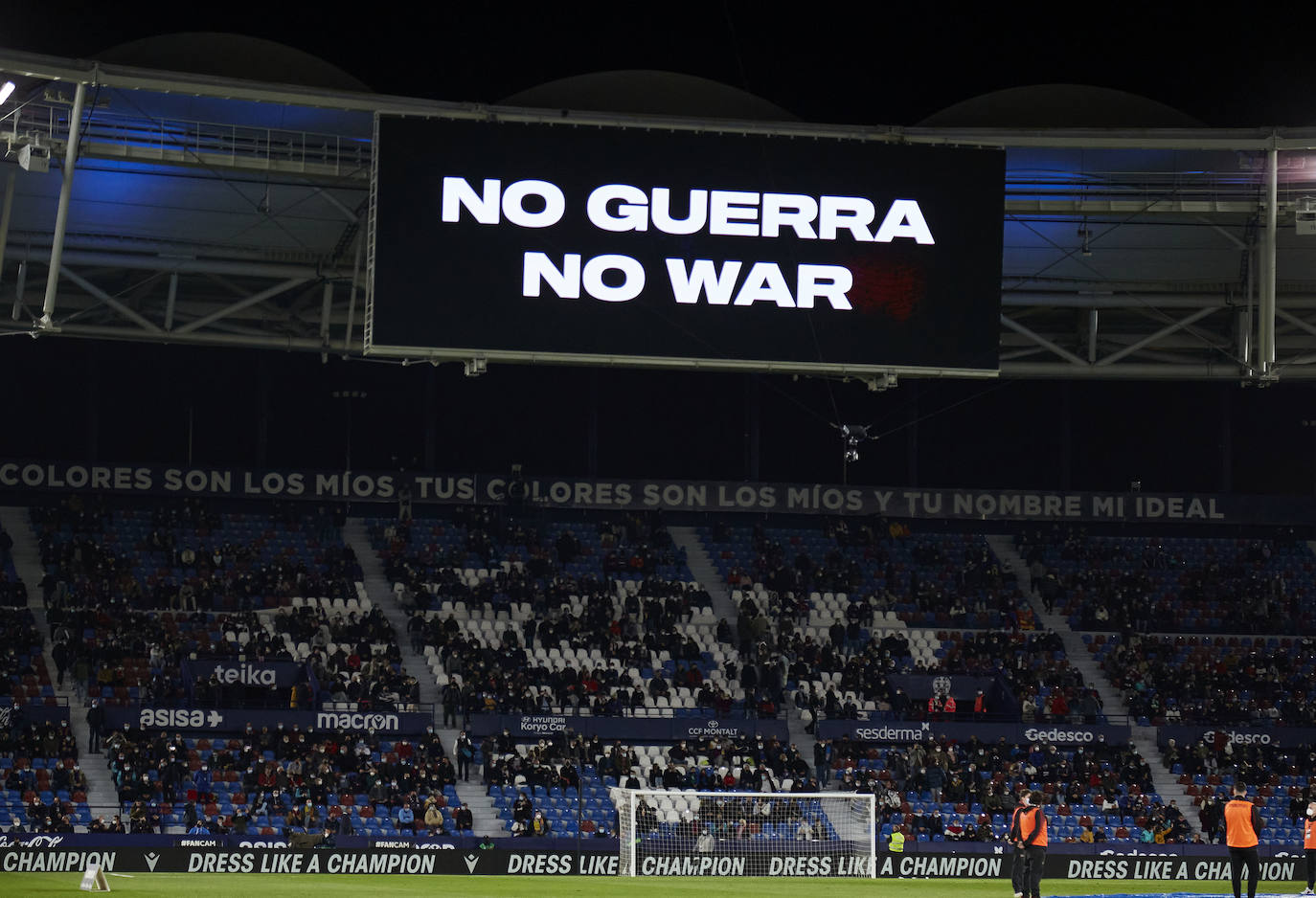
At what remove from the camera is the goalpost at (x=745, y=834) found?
3656 cm

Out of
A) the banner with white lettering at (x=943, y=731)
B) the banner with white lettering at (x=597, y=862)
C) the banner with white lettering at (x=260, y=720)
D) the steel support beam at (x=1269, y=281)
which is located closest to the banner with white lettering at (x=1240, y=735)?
the banner with white lettering at (x=943, y=731)

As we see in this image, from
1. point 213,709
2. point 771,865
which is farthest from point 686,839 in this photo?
point 213,709

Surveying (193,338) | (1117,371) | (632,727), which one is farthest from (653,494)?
(193,338)

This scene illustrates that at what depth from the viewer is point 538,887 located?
1182 inches

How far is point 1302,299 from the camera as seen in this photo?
3941 centimetres

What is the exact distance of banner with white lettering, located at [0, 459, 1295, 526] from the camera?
171 ft

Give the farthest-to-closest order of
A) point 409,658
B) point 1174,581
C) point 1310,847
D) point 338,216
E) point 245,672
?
point 1174,581
point 409,658
point 245,672
point 338,216
point 1310,847

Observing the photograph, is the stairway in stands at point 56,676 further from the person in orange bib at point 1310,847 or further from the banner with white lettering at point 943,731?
the person in orange bib at point 1310,847

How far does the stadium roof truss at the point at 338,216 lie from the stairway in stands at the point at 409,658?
813 cm

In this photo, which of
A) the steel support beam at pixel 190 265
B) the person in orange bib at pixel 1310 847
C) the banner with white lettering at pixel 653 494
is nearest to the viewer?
the person in orange bib at pixel 1310 847

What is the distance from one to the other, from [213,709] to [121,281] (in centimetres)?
996

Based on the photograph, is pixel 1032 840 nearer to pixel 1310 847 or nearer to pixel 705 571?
pixel 1310 847

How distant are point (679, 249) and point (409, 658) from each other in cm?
2158

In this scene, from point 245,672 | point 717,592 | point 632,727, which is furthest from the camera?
point 717,592
